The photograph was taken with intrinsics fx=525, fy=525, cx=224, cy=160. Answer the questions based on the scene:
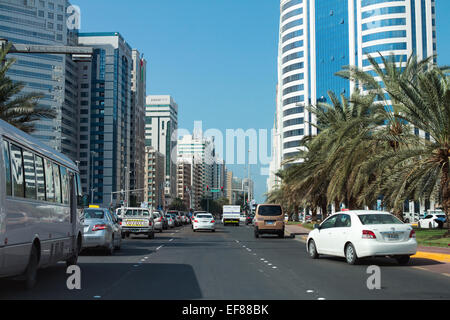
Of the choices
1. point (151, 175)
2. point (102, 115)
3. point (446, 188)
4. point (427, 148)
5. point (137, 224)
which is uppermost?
point (102, 115)

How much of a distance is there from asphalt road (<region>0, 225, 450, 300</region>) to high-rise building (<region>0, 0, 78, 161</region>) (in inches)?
4307

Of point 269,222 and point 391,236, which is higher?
point 391,236

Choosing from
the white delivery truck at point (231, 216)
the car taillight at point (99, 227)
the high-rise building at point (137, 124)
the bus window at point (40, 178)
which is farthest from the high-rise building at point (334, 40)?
the bus window at point (40, 178)

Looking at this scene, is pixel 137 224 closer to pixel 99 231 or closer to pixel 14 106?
pixel 14 106

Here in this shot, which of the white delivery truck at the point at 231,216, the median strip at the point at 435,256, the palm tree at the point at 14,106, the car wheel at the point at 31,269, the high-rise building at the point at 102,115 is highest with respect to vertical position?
the high-rise building at the point at 102,115

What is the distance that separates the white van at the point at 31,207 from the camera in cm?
839

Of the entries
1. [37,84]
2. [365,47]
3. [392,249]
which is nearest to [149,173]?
[37,84]

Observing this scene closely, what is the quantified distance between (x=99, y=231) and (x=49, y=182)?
6347 mm

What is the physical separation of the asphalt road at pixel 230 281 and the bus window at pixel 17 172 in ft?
5.87

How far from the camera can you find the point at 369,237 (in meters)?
14.3

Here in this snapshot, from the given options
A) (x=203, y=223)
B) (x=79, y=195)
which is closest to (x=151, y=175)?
(x=203, y=223)

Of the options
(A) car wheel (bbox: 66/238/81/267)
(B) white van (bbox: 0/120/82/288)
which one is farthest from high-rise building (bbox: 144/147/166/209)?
(B) white van (bbox: 0/120/82/288)

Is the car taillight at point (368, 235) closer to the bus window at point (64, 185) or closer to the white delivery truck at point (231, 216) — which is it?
the bus window at point (64, 185)
